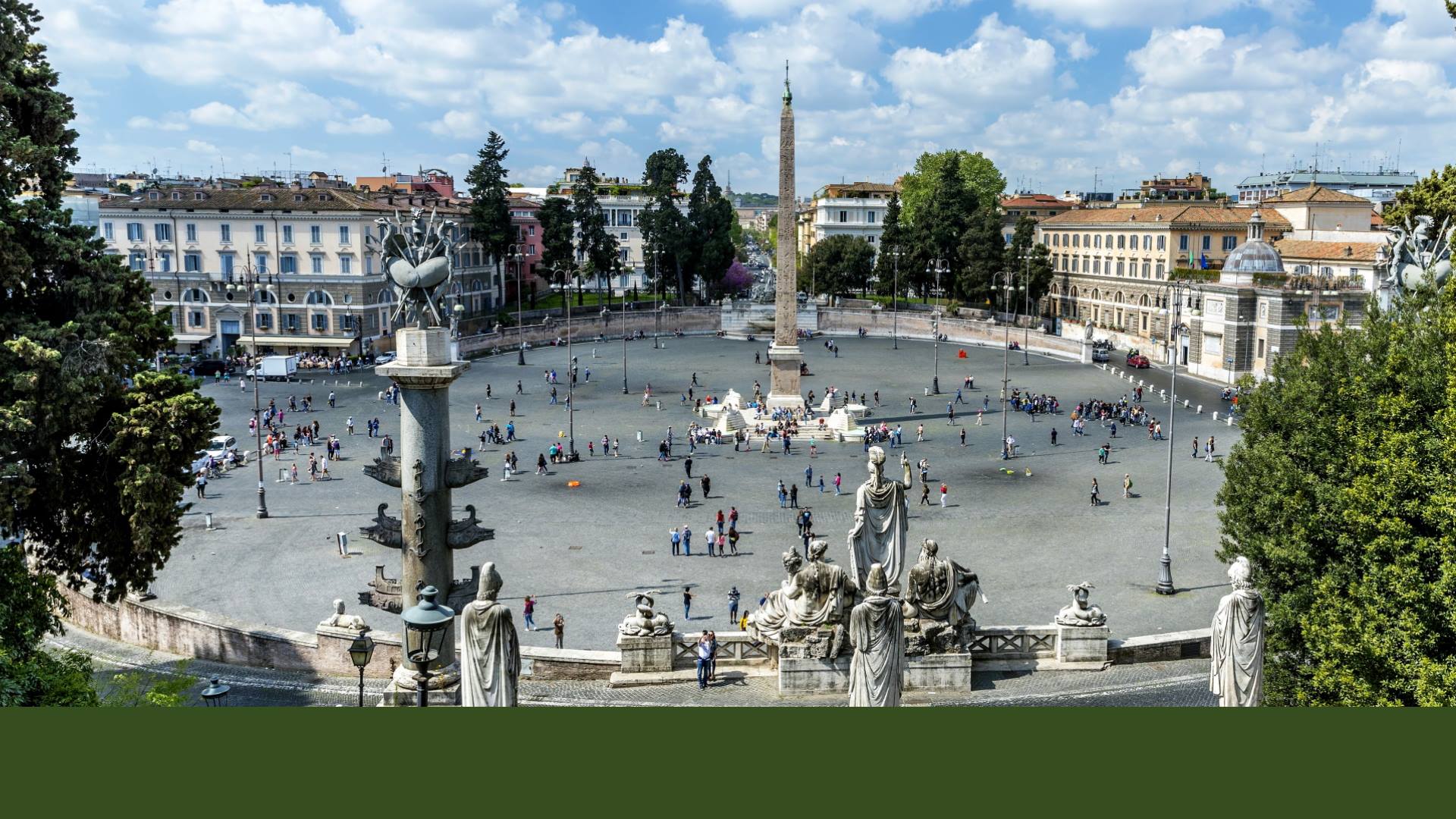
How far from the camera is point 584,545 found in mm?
30219

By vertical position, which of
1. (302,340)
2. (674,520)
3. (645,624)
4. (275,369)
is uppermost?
(302,340)

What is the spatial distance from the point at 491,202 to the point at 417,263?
67151 mm

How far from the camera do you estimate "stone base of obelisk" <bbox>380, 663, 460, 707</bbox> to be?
13.9 meters

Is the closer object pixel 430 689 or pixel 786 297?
pixel 430 689

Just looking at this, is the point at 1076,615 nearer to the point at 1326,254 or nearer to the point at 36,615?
the point at 36,615

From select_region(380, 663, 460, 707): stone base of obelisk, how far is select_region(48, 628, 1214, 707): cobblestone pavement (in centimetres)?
258

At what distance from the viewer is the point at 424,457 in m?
14.5

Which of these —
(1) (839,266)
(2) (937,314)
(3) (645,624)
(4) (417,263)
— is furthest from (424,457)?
(1) (839,266)

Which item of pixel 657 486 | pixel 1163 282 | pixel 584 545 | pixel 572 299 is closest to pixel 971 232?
pixel 1163 282

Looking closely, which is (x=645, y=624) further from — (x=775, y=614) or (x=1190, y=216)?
(x=1190, y=216)

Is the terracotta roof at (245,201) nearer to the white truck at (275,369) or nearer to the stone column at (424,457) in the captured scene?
the white truck at (275,369)

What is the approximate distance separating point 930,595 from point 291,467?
29.3 meters

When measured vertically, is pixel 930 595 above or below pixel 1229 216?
below

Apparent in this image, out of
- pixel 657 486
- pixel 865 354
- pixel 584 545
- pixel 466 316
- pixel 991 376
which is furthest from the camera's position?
pixel 466 316
